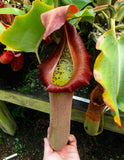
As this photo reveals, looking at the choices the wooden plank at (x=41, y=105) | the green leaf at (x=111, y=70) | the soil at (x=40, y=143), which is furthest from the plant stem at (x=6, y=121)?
the green leaf at (x=111, y=70)

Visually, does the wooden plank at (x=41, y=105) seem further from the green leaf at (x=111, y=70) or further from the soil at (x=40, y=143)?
the soil at (x=40, y=143)

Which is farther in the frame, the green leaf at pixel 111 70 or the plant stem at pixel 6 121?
the plant stem at pixel 6 121

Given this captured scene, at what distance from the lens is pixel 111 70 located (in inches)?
12.4

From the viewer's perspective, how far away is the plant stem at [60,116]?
351 millimetres

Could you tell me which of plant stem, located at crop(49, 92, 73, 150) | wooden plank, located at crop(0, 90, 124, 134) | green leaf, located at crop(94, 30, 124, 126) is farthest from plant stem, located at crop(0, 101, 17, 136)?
green leaf, located at crop(94, 30, 124, 126)

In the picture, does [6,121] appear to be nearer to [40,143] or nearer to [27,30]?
[40,143]

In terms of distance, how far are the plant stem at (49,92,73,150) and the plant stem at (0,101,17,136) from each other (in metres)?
0.57

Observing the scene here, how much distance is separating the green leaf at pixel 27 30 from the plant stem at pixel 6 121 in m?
0.63

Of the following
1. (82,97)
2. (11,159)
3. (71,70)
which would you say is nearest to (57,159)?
(82,97)

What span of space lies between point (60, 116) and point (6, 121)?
0.70 metres

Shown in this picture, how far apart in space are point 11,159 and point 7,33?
0.97 meters

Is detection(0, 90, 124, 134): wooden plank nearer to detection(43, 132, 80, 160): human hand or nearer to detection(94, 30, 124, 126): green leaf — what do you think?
detection(43, 132, 80, 160): human hand

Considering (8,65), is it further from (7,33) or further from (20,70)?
(7,33)

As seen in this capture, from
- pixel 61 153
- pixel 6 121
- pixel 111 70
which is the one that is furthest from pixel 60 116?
pixel 6 121
